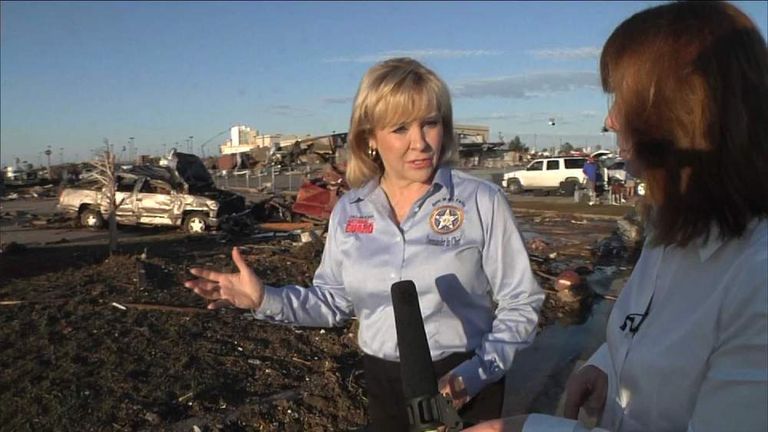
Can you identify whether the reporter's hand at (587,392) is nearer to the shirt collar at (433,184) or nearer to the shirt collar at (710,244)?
the shirt collar at (710,244)

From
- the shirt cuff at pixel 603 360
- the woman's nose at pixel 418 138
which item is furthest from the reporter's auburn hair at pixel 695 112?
the woman's nose at pixel 418 138

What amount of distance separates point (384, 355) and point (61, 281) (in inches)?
333

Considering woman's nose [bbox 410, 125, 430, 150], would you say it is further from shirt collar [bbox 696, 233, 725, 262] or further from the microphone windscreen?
shirt collar [bbox 696, 233, 725, 262]

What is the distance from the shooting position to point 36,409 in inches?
185

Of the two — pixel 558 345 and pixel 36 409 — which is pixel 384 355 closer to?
pixel 36 409

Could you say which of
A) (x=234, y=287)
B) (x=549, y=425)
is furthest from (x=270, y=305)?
(x=549, y=425)

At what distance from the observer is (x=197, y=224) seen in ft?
62.4

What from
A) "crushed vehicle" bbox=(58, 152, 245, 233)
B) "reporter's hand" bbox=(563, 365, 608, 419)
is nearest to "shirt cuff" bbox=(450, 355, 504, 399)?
"reporter's hand" bbox=(563, 365, 608, 419)

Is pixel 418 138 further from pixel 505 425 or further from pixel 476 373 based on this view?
pixel 505 425

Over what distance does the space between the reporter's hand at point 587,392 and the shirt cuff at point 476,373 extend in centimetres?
36

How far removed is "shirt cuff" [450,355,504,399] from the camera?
6.97 ft

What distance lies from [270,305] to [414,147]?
81cm

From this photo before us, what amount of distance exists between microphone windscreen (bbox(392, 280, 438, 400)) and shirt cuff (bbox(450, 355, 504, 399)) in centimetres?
70

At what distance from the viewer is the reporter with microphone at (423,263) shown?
7.55 feet
